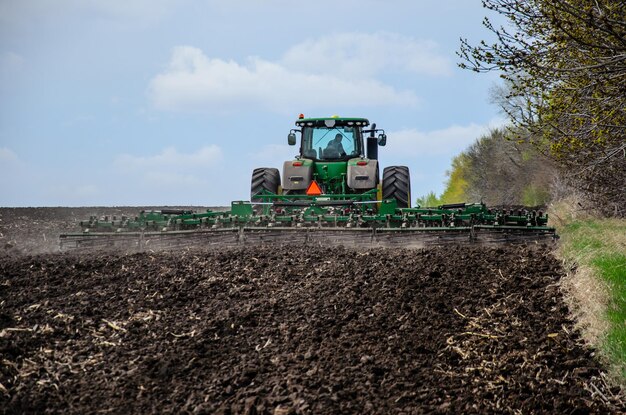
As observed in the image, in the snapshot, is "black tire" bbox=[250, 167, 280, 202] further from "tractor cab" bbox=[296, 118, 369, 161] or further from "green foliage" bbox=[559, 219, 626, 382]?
"green foliage" bbox=[559, 219, 626, 382]

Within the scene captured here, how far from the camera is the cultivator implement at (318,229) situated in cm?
1028

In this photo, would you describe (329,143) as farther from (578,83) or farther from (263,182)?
(578,83)

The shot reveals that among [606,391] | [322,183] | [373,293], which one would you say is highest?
[322,183]

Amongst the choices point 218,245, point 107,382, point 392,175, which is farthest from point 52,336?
point 392,175

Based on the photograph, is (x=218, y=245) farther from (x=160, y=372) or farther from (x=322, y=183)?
(x=160, y=372)

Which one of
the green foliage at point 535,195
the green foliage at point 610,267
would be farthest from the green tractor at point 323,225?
the green foliage at point 535,195

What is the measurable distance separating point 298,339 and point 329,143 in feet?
27.7

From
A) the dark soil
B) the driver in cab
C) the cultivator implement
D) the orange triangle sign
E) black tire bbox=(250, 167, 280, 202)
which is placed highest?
the driver in cab

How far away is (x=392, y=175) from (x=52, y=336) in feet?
26.0

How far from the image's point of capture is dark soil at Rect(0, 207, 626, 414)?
5215 millimetres

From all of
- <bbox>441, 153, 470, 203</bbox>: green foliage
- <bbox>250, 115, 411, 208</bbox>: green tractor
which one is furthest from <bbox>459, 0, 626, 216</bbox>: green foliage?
<bbox>441, 153, 470, 203</bbox>: green foliage

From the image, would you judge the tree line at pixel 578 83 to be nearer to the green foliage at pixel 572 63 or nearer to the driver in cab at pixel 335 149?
the green foliage at pixel 572 63

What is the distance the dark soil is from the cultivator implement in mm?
1367

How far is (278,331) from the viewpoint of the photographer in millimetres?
6348
